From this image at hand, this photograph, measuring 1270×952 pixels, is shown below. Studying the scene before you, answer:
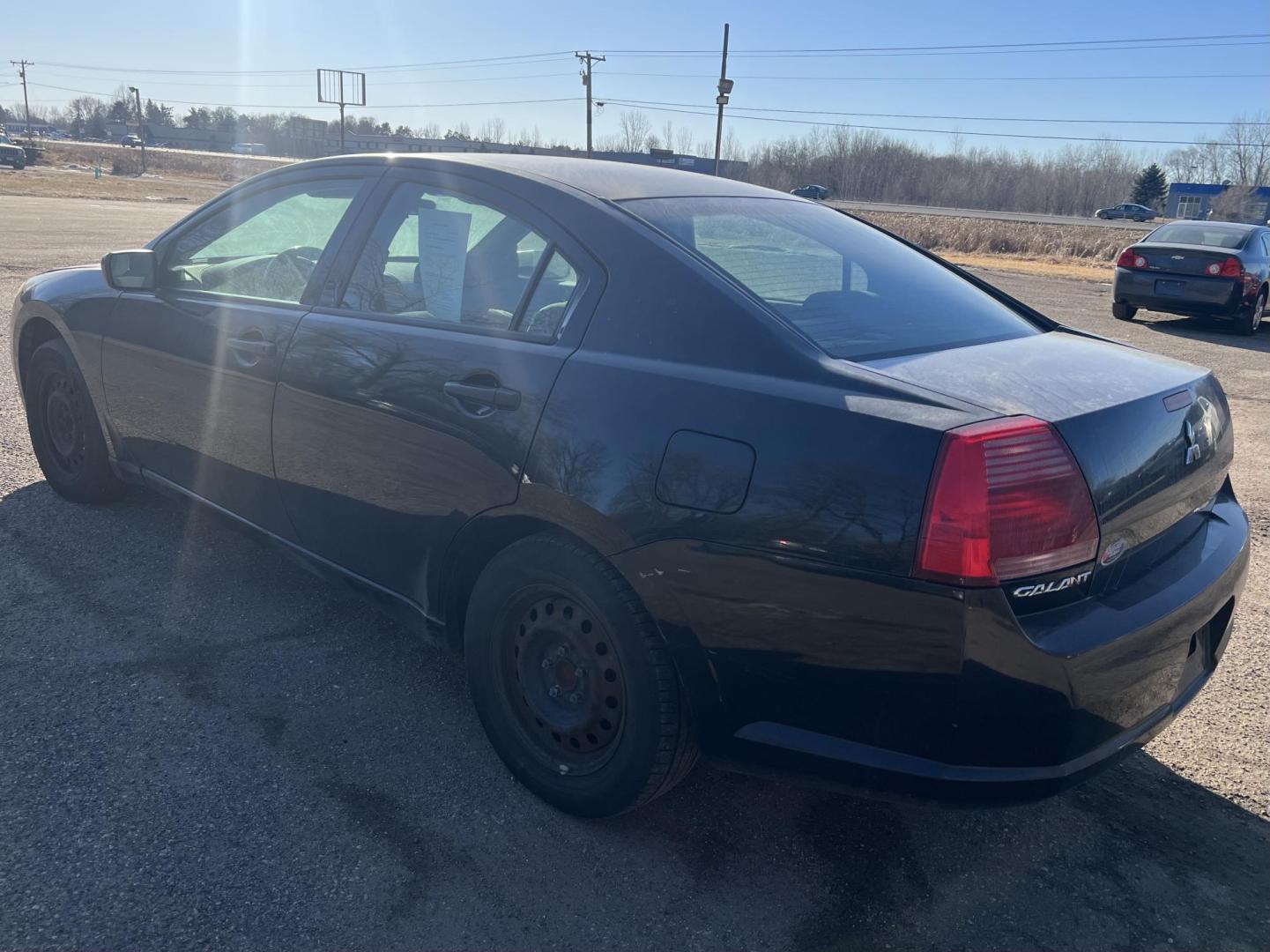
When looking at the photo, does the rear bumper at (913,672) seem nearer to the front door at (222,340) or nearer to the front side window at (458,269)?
the front side window at (458,269)

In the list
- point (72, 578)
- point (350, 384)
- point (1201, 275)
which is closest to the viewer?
point (350, 384)

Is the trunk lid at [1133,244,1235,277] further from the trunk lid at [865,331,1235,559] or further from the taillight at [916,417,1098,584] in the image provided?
the taillight at [916,417,1098,584]

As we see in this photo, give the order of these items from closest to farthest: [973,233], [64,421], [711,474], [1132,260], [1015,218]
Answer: [711,474] → [64,421] → [1132,260] → [973,233] → [1015,218]

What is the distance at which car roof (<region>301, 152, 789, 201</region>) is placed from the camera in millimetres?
2855

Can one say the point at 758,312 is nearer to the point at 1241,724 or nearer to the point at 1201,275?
the point at 1241,724

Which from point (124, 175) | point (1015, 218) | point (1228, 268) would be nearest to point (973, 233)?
point (1228, 268)

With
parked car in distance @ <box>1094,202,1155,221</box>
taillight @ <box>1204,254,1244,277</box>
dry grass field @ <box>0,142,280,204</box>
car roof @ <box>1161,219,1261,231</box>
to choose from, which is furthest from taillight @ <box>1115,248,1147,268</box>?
parked car in distance @ <box>1094,202,1155,221</box>

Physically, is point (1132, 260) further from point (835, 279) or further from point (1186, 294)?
point (835, 279)

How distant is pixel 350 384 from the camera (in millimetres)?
2957

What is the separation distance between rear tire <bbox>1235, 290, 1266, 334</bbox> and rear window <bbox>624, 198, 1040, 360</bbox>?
11573 mm

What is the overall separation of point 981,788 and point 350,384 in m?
2.06

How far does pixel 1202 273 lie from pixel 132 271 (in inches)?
510

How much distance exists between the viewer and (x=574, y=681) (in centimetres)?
252

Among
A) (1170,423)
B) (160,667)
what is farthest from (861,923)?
(160,667)
